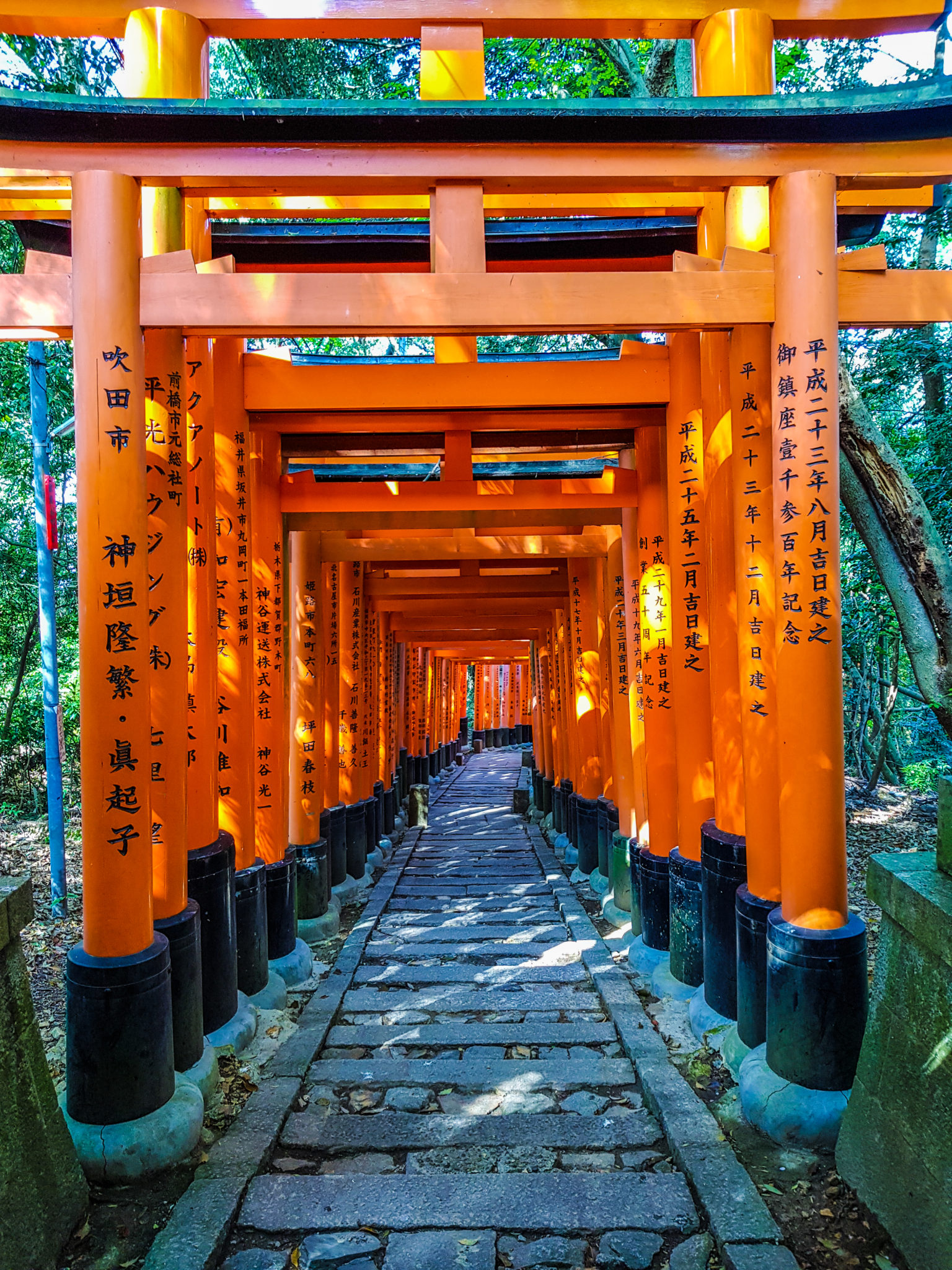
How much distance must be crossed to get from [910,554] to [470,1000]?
13.9 feet

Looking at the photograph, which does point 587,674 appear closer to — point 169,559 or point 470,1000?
Answer: point 470,1000

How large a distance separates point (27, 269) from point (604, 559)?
6.51 meters

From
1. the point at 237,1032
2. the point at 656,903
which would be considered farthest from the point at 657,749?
the point at 237,1032

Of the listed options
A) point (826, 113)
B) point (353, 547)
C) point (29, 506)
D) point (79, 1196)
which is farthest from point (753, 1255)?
point (29, 506)

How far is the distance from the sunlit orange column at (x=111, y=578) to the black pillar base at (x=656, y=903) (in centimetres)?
361

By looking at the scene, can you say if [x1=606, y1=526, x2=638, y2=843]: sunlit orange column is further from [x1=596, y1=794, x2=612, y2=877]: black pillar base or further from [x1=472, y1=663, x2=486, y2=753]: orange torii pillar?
[x1=472, y1=663, x2=486, y2=753]: orange torii pillar

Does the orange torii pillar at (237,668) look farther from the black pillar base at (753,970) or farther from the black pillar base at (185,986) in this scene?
the black pillar base at (753,970)

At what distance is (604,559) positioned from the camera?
9.27m

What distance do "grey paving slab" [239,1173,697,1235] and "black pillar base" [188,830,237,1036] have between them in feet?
4.35

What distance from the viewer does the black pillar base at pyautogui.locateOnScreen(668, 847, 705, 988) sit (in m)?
5.18

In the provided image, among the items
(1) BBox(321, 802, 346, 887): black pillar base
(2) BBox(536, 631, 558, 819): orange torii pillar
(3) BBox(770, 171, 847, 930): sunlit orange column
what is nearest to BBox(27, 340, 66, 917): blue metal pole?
(1) BBox(321, 802, 346, 887): black pillar base

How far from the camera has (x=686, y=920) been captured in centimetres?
525

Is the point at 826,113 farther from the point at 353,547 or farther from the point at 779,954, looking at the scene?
the point at 353,547

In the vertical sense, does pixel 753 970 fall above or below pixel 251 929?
above
